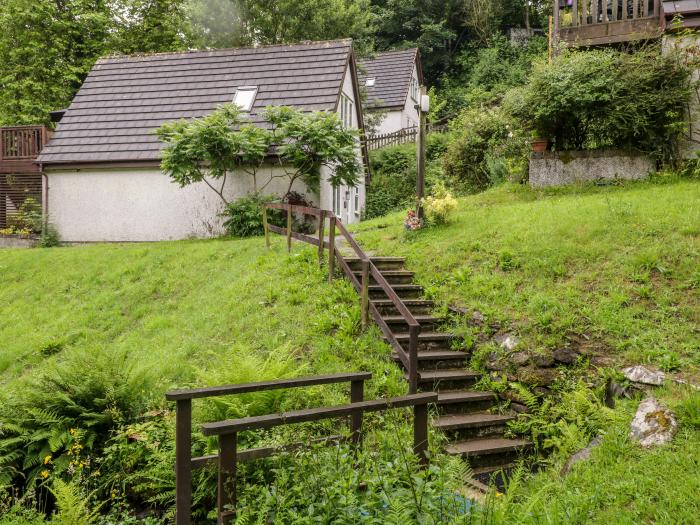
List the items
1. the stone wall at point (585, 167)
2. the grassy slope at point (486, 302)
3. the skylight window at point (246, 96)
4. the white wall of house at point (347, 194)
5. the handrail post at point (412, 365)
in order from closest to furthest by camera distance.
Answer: the grassy slope at point (486, 302)
the handrail post at point (412, 365)
the stone wall at point (585, 167)
the white wall of house at point (347, 194)
the skylight window at point (246, 96)

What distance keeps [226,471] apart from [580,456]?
10.7 ft

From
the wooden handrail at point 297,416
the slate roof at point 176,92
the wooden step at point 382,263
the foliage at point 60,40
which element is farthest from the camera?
the foliage at point 60,40

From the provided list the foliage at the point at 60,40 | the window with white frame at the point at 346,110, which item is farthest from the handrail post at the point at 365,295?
the foliage at the point at 60,40

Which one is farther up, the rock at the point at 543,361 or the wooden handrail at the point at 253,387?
the wooden handrail at the point at 253,387

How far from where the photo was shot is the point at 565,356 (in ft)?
23.0

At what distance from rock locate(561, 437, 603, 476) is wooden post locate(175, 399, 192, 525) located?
323 centimetres

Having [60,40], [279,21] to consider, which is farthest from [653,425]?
[60,40]

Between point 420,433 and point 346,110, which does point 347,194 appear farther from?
point 420,433

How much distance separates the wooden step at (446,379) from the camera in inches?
287

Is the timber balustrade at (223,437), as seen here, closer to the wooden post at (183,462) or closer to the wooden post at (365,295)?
the wooden post at (183,462)

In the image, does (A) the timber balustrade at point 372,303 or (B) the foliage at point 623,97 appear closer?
(A) the timber balustrade at point 372,303

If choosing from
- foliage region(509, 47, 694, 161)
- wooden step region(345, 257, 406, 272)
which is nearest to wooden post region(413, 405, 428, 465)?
wooden step region(345, 257, 406, 272)

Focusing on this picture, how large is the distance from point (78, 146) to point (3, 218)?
16.6ft

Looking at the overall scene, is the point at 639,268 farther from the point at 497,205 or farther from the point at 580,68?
the point at 580,68
